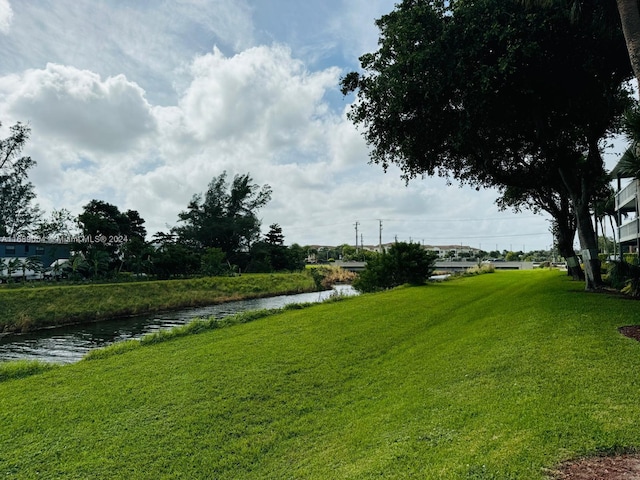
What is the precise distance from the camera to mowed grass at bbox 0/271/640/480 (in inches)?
148

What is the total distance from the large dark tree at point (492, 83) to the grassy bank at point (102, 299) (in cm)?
1839

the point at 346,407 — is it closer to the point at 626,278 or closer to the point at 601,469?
the point at 601,469

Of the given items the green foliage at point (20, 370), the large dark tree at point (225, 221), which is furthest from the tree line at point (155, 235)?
the green foliage at point (20, 370)

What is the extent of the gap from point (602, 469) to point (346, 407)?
301cm

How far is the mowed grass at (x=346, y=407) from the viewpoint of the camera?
375 cm

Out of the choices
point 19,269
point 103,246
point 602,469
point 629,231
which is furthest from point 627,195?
point 19,269

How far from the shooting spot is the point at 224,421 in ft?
17.1

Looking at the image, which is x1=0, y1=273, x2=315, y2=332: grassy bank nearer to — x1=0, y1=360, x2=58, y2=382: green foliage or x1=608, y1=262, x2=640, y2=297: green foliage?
x1=0, y1=360, x2=58, y2=382: green foliage

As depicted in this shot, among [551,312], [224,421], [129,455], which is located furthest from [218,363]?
[551,312]

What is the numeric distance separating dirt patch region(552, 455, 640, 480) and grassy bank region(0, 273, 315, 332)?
75.5 ft

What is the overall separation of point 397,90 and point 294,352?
7823 mm

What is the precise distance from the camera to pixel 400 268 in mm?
25812

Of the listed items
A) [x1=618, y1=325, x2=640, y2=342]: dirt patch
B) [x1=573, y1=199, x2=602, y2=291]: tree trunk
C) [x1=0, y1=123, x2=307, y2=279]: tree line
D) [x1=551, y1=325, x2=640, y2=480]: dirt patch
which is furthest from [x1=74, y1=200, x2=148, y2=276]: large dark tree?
[x1=551, y1=325, x2=640, y2=480]: dirt patch

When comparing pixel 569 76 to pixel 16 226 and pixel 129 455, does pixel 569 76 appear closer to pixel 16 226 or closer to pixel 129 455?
pixel 129 455
